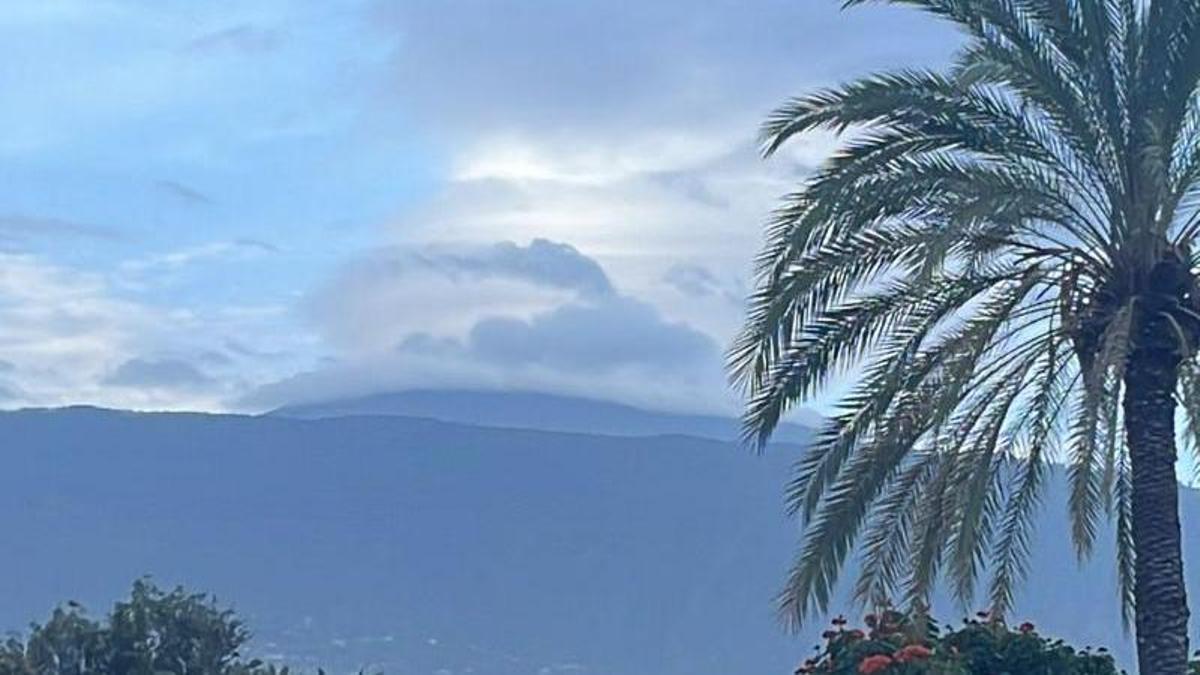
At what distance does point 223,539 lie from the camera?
421 ft

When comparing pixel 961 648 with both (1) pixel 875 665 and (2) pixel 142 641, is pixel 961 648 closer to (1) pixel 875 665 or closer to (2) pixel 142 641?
(1) pixel 875 665

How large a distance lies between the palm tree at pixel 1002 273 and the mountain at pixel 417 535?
56.7 metres

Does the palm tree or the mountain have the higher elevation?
the mountain

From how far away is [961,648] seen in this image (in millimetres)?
17188

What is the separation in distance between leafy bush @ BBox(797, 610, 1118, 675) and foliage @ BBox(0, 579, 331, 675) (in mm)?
6551

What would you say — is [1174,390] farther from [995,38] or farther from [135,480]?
[135,480]

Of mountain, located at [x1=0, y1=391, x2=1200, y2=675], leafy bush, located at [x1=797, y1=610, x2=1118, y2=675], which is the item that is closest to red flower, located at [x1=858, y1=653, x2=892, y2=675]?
leafy bush, located at [x1=797, y1=610, x2=1118, y2=675]

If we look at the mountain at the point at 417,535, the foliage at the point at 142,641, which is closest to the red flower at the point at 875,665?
the foliage at the point at 142,641

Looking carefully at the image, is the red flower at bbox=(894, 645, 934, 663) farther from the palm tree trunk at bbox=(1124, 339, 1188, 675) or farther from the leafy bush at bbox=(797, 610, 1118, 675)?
the palm tree trunk at bbox=(1124, 339, 1188, 675)

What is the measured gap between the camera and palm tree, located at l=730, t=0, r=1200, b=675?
635 inches

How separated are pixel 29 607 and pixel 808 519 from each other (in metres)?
82.4

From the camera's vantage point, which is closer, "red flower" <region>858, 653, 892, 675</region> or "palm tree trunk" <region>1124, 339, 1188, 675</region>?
"red flower" <region>858, 653, 892, 675</region>

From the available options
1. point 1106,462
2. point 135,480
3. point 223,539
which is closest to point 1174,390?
point 1106,462

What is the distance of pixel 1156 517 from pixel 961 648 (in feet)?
5.77
